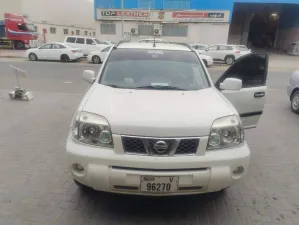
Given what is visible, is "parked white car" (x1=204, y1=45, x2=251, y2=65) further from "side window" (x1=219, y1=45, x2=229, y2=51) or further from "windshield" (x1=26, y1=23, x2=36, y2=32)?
"windshield" (x1=26, y1=23, x2=36, y2=32)

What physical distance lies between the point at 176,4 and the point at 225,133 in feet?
96.8

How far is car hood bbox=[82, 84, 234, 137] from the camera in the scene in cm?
257

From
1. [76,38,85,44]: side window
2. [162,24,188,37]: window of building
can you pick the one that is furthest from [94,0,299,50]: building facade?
[76,38,85,44]: side window

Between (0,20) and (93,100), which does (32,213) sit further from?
(0,20)

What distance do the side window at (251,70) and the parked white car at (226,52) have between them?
17055mm

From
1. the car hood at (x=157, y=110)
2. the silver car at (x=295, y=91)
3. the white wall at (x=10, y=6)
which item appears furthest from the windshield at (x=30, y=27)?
the car hood at (x=157, y=110)

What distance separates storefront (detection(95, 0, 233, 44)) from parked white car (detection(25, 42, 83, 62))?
38.2ft

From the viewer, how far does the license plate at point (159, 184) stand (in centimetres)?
255

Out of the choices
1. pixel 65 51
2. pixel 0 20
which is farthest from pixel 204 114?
pixel 0 20

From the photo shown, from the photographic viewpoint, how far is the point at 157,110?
279 cm

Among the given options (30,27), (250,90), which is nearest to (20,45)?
(30,27)

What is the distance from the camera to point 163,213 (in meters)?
2.99

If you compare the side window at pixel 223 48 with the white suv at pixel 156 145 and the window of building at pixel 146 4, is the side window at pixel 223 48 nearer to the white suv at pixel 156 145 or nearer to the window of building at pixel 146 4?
the window of building at pixel 146 4

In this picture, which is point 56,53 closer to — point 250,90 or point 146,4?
point 146,4
